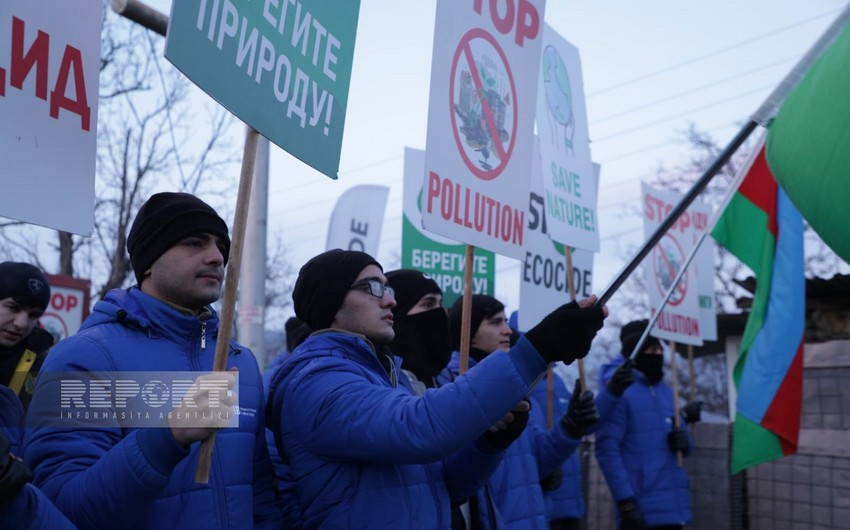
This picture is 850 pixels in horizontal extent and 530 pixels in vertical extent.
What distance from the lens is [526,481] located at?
4203 millimetres

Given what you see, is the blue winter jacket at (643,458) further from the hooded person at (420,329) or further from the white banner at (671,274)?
the hooded person at (420,329)

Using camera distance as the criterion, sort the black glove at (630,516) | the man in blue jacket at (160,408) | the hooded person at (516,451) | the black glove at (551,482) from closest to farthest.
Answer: the man in blue jacket at (160,408), the hooded person at (516,451), the black glove at (551,482), the black glove at (630,516)

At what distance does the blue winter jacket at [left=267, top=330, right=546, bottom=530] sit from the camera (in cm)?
245

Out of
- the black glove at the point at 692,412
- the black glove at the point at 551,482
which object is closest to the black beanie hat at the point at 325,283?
the black glove at the point at 551,482

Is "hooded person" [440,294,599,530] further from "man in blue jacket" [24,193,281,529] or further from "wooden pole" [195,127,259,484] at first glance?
"wooden pole" [195,127,259,484]

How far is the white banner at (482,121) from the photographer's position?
11.4 ft

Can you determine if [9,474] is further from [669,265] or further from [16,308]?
[669,265]

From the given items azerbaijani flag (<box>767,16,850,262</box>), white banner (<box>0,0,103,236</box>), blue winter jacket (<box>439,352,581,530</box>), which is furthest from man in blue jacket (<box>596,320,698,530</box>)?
white banner (<box>0,0,103,236</box>)

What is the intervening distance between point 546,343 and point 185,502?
103 cm

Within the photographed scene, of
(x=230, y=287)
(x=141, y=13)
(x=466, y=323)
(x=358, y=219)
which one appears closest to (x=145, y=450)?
(x=230, y=287)

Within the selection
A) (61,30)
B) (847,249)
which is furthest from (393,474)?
(847,249)

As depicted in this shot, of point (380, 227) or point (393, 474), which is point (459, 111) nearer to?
point (393, 474)

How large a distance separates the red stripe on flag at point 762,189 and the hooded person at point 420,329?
86.3 inches

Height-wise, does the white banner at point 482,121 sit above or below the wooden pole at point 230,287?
above
